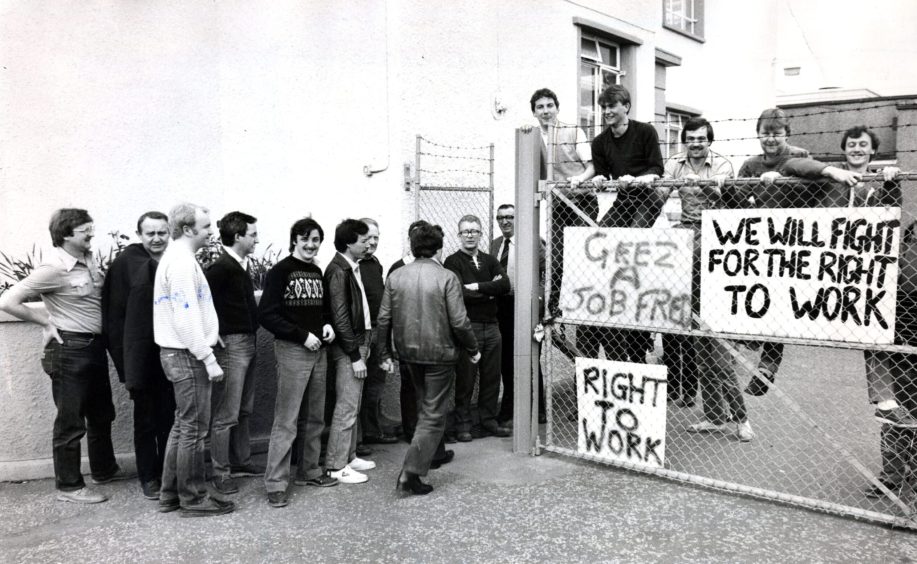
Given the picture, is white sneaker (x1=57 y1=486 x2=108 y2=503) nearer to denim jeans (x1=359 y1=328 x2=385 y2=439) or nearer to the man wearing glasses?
denim jeans (x1=359 y1=328 x2=385 y2=439)

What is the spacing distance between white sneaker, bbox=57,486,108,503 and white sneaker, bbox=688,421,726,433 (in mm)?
4540

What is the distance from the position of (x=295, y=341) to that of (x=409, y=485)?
4.08ft

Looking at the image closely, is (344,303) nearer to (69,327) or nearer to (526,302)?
(526,302)

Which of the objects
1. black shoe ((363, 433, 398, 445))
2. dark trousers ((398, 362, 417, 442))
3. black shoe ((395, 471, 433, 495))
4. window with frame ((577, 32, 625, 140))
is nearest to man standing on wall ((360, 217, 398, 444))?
black shoe ((363, 433, 398, 445))

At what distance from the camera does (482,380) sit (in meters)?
6.27

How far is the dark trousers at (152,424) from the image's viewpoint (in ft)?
16.0

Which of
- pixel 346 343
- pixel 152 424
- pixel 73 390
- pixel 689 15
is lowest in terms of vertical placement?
pixel 152 424

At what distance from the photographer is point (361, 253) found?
5.21 meters

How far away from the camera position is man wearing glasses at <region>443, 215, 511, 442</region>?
6.05m

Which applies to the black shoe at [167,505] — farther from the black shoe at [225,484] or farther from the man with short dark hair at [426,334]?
the man with short dark hair at [426,334]

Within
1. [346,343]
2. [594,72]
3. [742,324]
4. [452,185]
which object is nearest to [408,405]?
[346,343]

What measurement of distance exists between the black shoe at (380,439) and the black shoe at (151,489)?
66.7 inches

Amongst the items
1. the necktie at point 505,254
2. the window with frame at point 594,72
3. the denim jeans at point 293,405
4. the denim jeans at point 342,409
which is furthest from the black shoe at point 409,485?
the window with frame at point 594,72

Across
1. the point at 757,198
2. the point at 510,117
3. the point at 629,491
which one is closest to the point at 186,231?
the point at 629,491
